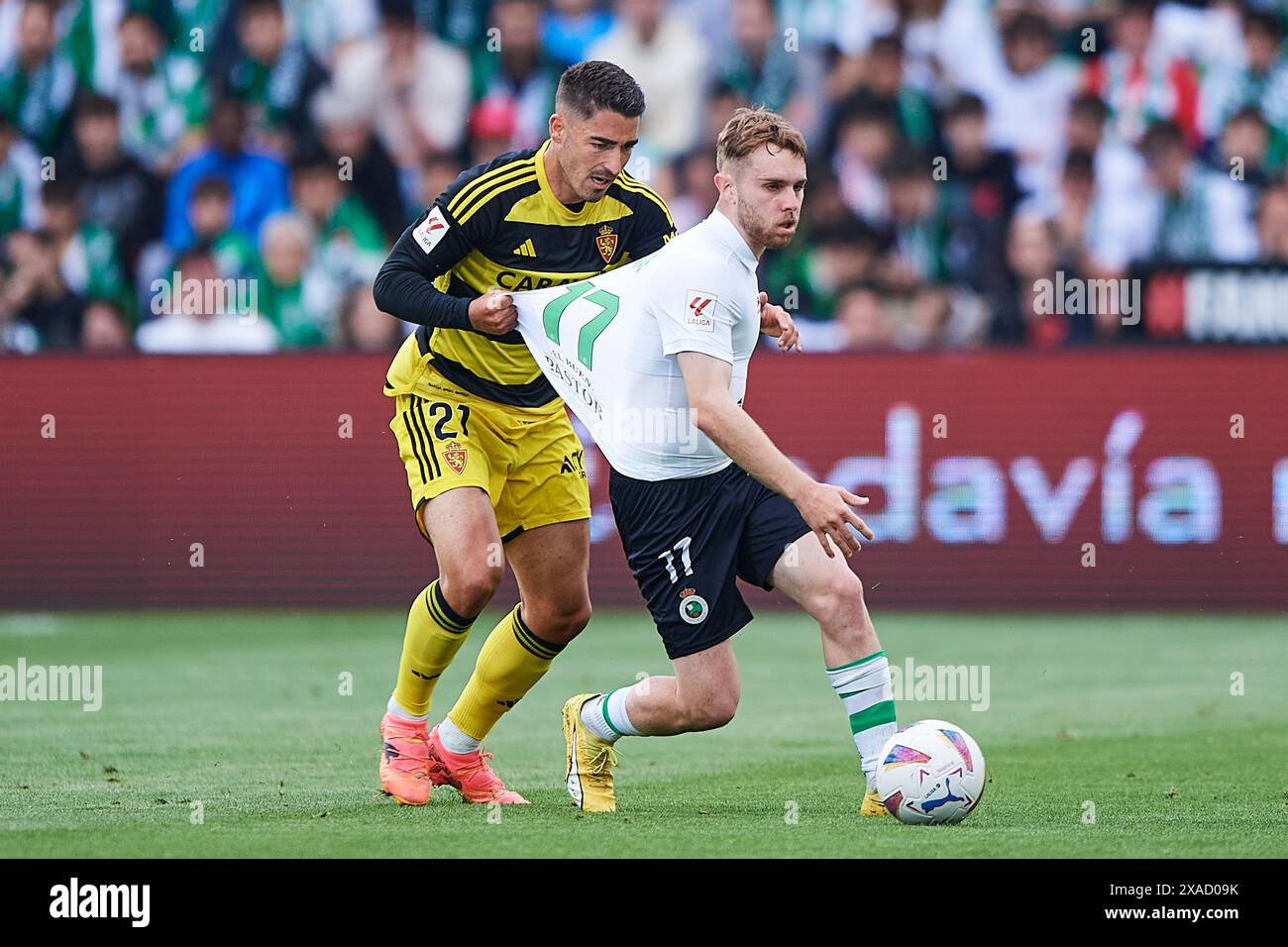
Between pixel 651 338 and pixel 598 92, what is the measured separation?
3.05ft

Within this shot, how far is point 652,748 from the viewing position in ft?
27.3

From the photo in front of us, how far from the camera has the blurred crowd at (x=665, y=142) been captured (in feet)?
47.2

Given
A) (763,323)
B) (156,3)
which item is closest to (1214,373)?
(763,323)

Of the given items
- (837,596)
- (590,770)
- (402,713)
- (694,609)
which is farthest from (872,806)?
(402,713)

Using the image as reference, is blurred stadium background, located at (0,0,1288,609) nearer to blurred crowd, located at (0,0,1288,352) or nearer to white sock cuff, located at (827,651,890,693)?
blurred crowd, located at (0,0,1288,352)

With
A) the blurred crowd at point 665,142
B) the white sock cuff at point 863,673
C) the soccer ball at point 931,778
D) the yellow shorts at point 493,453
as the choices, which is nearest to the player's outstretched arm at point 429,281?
the yellow shorts at point 493,453

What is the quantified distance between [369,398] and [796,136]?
26.5ft

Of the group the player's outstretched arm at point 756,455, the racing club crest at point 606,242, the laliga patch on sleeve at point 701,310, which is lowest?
the player's outstretched arm at point 756,455

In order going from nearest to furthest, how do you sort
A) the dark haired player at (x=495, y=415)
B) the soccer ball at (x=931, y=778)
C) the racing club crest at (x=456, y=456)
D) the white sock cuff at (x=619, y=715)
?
1. the soccer ball at (x=931, y=778)
2. the white sock cuff at (x=619, y=715)
3. the dark haired player at (x=495, y=415)
4. the racing club crest at (x=456, y=456)

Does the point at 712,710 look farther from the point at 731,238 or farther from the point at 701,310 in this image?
the point at 731,238

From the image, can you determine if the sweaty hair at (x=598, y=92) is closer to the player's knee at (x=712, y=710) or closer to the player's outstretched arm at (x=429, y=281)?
the player's outstretched arm at (x=429, y=281)

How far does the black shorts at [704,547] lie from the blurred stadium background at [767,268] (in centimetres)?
700

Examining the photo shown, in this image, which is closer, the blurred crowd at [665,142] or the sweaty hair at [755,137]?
the sweaty hair at [755,137]

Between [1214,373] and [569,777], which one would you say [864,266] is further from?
[569,777]
